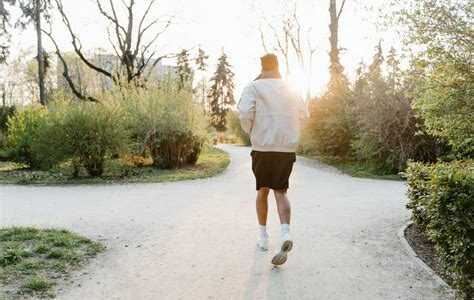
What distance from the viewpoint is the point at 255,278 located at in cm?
410

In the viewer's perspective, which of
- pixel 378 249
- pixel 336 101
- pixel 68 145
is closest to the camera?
pixel 378 249

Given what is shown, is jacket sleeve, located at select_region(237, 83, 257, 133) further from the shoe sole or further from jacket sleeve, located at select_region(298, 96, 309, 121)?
the shoe sole

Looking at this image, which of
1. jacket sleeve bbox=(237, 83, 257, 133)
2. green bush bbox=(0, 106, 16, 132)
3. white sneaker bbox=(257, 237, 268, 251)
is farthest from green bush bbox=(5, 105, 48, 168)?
jacket sleeve bbox=(237, 83, 257, 133)

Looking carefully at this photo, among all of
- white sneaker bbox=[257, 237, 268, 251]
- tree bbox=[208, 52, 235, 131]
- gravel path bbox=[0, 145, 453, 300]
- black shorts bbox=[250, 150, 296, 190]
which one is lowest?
gravel path bbox=[0, 145, 453, 300]

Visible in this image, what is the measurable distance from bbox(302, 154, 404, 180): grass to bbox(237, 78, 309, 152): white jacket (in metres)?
9.51

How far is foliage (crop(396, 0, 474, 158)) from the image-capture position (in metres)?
6.24

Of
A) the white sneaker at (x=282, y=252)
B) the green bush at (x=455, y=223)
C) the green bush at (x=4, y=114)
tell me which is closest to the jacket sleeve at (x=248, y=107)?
the white sneaker at (x=282, y=252)

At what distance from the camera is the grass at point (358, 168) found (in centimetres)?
1362

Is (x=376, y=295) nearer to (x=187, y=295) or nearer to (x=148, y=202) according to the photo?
(x=187, y=295)

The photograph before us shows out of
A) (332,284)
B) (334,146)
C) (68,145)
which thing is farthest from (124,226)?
(334,146)

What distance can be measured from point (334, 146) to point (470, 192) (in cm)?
1470

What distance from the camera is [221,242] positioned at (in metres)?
5.41

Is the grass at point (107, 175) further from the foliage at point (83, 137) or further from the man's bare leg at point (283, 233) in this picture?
the man's bare leg at point (283, 233)

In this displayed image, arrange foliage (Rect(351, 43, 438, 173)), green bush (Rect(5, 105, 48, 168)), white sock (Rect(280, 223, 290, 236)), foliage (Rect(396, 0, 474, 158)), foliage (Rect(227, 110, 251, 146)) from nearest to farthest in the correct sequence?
white sock (Rect(280, 223, 290, 236)) → foliage (Rect(396, 0, 474, 158)) → foliage (Rect(351, 43, 438, 173)) → green bush (Rect(5, 105, 48, 168)) → foliage (Rect(227, 110, 251, 146))
